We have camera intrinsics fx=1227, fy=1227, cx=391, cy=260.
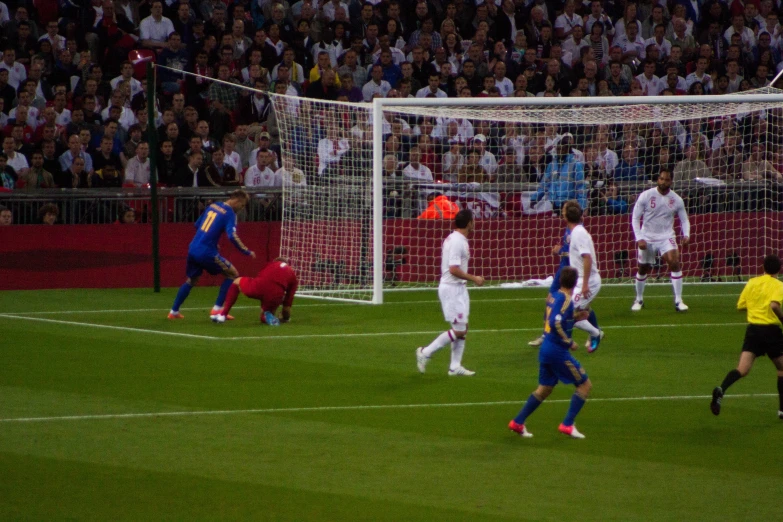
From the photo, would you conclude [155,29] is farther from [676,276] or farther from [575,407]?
[575,407]

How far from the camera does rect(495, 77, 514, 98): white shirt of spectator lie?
24025 millimetres

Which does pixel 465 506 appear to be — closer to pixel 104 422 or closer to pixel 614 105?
pixel 104 422

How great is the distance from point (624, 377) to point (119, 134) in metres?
11.3

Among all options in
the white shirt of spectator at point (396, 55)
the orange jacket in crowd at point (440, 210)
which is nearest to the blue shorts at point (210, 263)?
the orange jacket in crowd at point (440, 210)

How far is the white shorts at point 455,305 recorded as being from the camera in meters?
12.2

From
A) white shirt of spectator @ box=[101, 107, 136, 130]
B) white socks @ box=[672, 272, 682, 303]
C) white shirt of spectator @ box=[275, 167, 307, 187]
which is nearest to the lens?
white socks @ box=[672, 272, 682, 303]

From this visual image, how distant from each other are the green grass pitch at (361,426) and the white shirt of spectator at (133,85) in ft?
20.1

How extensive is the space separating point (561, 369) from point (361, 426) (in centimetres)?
177

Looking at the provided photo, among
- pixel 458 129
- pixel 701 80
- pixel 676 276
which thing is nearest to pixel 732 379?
pixel 676 276

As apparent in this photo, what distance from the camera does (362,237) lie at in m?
19.6

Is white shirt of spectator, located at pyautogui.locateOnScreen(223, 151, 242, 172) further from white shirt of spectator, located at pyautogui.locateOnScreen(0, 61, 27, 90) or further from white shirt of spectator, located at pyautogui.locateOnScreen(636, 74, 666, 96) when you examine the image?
white shirt of spectator, located at pyautogui.locateOnScreen(636, 74, 666, 96)

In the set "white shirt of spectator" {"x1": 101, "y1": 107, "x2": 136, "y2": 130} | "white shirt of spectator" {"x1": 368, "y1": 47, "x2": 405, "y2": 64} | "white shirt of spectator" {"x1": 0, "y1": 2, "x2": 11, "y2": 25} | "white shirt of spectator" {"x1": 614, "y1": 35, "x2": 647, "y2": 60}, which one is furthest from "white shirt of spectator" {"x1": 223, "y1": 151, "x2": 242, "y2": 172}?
"white shirt of spectator" {"x1": 614, "y1": 35, "x2": 647, "y2": 60}

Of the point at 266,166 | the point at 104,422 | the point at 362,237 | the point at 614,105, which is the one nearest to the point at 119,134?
the point at 266,166

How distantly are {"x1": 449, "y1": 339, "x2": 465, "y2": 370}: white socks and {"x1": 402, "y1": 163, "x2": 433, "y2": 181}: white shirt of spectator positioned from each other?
824 cm
